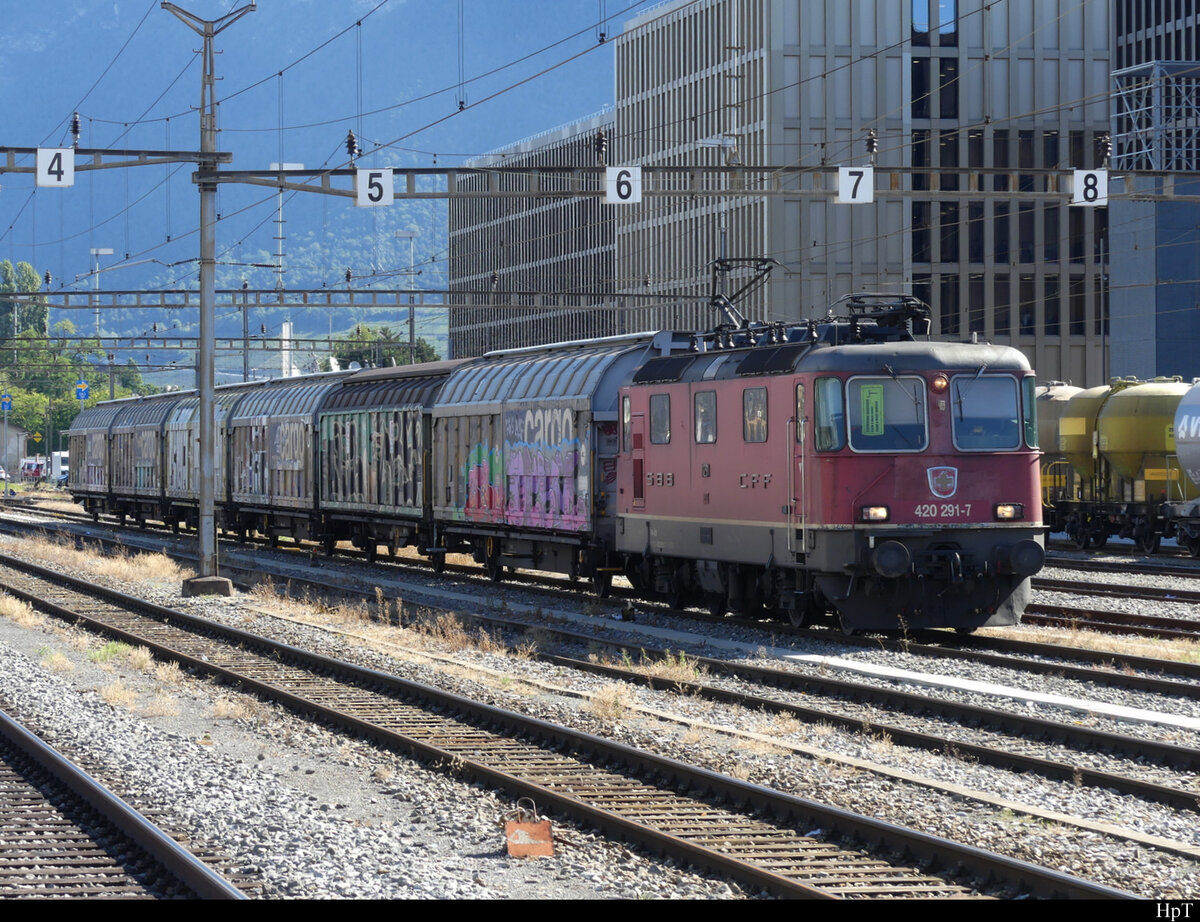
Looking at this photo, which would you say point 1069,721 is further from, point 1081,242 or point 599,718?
point 1081,242

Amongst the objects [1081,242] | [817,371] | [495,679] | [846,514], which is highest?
[1081,242]

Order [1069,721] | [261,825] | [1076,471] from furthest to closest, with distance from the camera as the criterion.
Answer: [1076,471] → [1069,721] → [261,825]

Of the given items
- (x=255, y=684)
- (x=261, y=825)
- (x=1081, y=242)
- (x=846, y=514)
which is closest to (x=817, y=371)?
(x=846, y=514)

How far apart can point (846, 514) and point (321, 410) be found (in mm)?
22048

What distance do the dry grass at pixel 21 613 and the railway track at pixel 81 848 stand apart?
472 inches

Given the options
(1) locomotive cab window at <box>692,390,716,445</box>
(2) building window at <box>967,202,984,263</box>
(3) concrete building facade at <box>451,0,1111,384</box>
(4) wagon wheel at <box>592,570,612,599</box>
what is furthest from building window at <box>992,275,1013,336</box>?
(1) locomotive cab window at <box>692,390,716,445</box>

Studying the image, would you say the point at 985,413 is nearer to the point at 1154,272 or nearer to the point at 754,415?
the point at 754,415

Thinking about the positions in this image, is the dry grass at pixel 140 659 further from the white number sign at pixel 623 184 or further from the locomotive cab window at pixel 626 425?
the white number sign at pixel 623 184

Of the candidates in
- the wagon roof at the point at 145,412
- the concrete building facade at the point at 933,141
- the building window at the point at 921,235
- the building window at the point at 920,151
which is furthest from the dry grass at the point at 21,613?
the building window at the point at 921,235

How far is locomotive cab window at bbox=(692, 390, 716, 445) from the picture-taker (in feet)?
67.4

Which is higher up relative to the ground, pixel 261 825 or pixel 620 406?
pixel 620 406

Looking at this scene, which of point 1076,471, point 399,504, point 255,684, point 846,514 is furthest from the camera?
point 1076,471

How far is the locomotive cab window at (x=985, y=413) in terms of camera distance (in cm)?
1853

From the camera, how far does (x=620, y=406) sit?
23.2m
